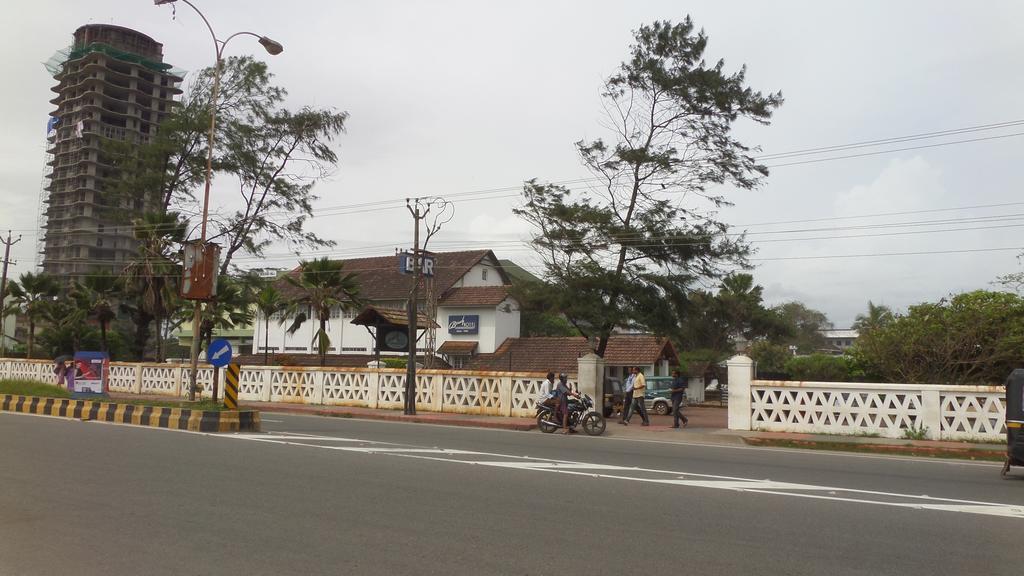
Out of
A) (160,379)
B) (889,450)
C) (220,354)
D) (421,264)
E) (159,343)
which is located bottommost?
(889,450)

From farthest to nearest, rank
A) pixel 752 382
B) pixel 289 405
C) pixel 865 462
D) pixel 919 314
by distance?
pixel 289 405, pixel 919 314, pixel 752 382, pixel 865 462

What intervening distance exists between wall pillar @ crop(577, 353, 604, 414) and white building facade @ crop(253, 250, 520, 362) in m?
22.8

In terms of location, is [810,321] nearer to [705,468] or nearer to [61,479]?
[705,468]

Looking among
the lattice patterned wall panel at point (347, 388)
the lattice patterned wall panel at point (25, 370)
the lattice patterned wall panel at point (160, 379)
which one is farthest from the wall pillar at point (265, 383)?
the lattice patterned wall panel at point (25, 370)

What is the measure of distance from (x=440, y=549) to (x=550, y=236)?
20.5 meters

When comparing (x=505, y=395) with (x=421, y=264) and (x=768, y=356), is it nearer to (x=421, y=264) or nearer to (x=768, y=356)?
(x=421, y=264)

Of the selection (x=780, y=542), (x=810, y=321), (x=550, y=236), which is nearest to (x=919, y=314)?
(x=550, y=236)

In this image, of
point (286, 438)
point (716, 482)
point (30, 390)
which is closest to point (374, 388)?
point (30, 390)

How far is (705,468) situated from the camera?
1313 cm

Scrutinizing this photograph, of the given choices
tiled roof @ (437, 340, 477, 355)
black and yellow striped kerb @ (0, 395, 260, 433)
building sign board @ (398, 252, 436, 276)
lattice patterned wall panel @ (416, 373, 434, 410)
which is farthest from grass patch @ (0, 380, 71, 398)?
tiled roof @ (437, 340, 477, 355)

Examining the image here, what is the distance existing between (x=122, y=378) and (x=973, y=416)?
3500cm

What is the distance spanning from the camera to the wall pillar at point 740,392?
67.1 ft

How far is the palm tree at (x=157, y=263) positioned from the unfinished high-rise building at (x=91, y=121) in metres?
76.2

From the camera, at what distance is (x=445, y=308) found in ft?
165
